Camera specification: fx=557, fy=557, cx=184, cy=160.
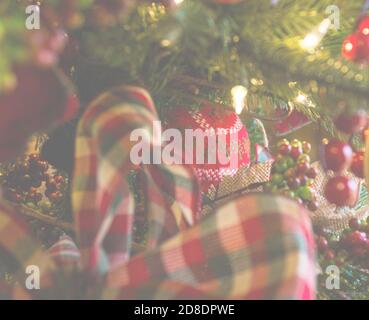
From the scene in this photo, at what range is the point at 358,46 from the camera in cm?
41

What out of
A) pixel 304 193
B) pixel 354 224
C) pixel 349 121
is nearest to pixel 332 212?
pixel 354 224

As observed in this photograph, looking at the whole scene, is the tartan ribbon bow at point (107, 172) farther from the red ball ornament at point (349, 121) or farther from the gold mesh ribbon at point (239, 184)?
the gold mesh ribbon at point (239, 184)

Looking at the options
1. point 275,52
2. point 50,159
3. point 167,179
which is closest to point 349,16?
point 275,52

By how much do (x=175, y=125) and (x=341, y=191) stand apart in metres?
0.18

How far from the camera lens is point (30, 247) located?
361mm

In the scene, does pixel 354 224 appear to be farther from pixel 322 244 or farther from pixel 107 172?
pixel 107 172

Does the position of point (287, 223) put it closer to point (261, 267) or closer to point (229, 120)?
point (261, 267)

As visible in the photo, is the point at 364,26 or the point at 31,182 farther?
the point at 31,182

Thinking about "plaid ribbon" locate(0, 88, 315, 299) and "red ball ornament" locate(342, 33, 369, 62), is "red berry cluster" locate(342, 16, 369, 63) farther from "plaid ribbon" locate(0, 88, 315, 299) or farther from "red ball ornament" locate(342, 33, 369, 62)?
"plaid ribbon" locate(0, 88, 315, 299)

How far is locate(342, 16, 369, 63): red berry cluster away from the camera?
0.41 m

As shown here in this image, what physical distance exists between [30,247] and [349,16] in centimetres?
30
